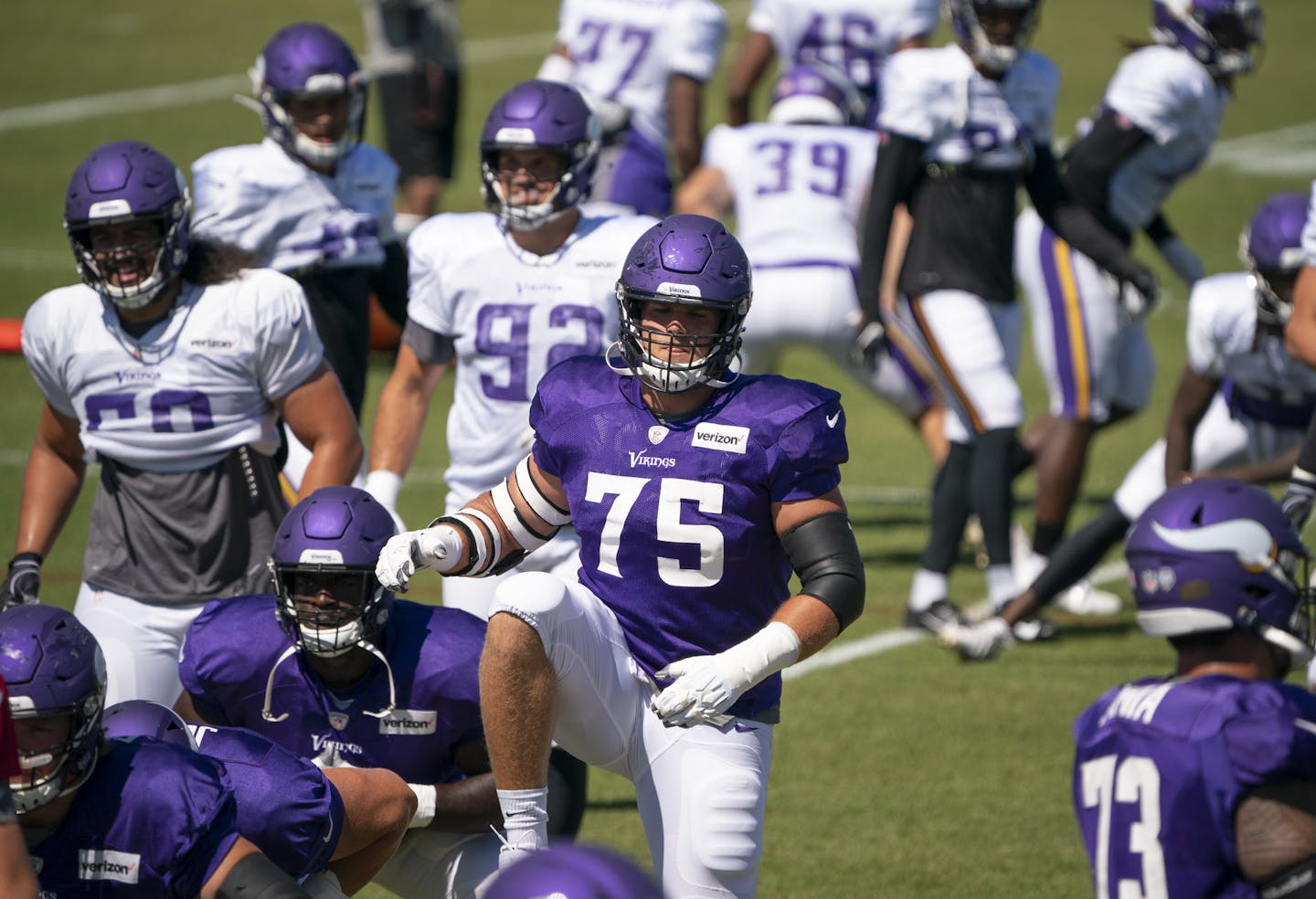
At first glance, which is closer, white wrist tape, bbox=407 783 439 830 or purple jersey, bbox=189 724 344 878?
purple jersey, bbox=189 724 344 878

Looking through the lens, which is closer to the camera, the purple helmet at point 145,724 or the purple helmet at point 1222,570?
the purple helmet at point 1222,570

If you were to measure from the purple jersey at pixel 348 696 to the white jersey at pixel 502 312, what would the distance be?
45.4 inches

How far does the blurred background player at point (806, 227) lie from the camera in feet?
27.3

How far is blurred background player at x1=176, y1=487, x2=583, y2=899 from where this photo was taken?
4602 millimetres

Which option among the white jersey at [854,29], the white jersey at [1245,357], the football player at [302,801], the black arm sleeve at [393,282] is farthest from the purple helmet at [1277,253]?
the white jersey at [854,29]

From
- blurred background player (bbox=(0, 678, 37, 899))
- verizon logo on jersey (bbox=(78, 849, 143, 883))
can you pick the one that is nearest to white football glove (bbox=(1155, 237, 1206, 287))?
verizon logo on jersey (bbox=(78, 849, 143, 883))

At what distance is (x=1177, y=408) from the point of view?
693cm

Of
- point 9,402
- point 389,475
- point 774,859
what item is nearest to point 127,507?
point 389,475

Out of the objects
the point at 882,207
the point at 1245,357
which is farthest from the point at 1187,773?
the point at 882,207

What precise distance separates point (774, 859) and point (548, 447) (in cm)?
173

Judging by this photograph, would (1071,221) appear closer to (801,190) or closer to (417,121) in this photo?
(801,190)

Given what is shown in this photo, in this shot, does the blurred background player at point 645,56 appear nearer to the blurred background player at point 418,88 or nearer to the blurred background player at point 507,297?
the blurred background player at point 418,88

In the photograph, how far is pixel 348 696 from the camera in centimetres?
469

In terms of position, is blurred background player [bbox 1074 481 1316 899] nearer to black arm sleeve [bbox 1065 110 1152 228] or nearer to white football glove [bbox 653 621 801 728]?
white football glove [bbox 653 621 801 728]
